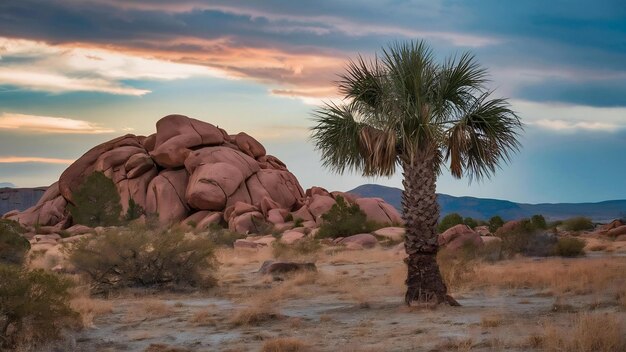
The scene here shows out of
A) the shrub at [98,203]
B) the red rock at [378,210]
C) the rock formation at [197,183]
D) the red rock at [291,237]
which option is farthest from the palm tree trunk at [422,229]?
the shrub at [98,203]

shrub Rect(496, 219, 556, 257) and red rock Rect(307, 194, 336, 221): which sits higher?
red rock Rect(307, 194, 336, 221)

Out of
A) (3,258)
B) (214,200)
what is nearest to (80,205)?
(214,200)

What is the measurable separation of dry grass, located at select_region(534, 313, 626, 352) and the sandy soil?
31 centimetres

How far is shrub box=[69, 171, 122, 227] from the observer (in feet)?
217

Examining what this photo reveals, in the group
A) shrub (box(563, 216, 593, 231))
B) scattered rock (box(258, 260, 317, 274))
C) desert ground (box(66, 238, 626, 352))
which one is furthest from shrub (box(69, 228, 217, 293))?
shrub (box(563, 216, 593, 231))

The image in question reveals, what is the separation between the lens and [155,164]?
78.5 m

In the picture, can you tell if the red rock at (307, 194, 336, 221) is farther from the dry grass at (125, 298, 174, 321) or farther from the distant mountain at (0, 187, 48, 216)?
the distant mountain at (0, 187, 48, 216)

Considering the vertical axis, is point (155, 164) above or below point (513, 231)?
above

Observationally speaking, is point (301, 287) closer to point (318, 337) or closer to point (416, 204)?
point (416, 204)

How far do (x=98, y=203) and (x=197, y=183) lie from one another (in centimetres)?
901

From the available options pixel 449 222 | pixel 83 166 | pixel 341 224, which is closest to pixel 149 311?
pixel 341 224

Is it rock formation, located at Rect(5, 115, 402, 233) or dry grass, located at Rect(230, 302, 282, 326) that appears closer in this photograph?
dry grass, located at Rect(230, 302, 282, 326)

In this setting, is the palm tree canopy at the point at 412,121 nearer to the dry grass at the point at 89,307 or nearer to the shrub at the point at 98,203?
the dry grass at the point at 89,307

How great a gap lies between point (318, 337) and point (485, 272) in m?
12.0
